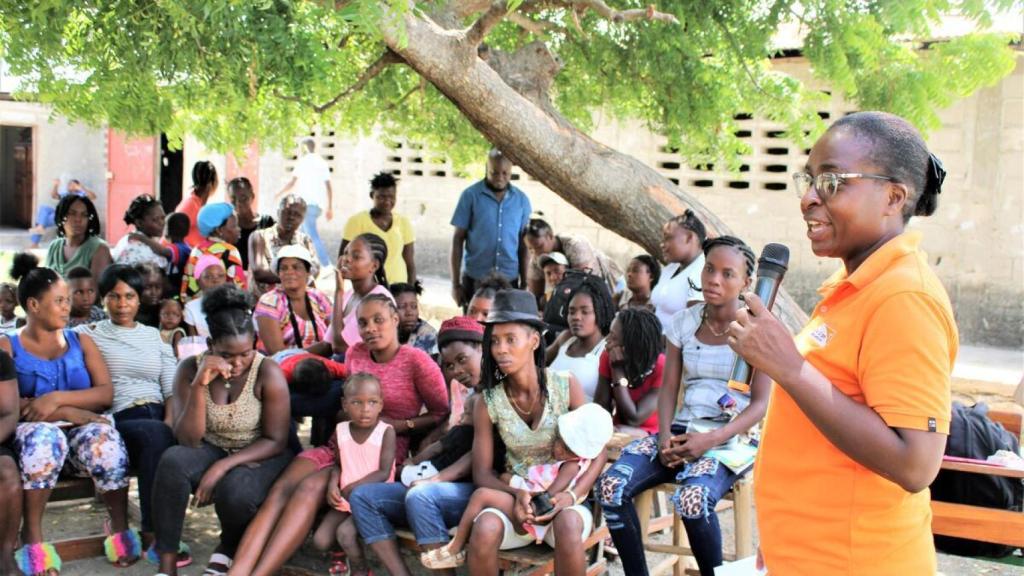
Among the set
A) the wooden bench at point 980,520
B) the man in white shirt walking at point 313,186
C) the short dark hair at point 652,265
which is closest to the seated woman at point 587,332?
the short dark hair at point 652,265

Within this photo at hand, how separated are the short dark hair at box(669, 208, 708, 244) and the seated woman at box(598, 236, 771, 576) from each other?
1.22 m

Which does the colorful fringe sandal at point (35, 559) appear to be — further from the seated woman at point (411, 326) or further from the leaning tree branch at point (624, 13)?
the leaning tree branch at point (624, 13)

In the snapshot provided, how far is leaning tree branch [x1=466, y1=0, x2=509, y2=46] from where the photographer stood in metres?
5.00

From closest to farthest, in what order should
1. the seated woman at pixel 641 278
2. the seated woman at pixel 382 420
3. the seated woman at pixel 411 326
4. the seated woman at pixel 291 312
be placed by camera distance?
1. the seated woman at pixel 382 420
2. the seated woman at pixel 411 326
3. the seated woman at pixel 291 312
4. the seated woman at pixel 641 278

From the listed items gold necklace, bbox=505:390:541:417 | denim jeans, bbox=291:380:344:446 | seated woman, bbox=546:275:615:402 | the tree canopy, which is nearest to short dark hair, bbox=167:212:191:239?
the tree canopy

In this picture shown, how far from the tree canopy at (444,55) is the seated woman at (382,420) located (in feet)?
4.02

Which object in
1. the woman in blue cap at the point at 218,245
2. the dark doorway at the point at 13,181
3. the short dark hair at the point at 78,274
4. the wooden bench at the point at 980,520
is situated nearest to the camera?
the wooden bench at the point at 980,520

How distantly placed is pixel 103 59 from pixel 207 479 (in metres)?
1.95

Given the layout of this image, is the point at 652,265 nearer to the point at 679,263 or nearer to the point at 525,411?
the point at 679,263

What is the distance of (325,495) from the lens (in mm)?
4574

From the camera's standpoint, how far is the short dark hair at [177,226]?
25.2ft


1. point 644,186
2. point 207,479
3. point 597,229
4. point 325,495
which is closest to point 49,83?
point 207,479

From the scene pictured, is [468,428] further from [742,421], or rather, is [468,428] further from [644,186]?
[644,186]

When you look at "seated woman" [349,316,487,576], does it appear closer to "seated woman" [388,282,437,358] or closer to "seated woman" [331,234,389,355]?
"seated woman" [388,282,437,358]
